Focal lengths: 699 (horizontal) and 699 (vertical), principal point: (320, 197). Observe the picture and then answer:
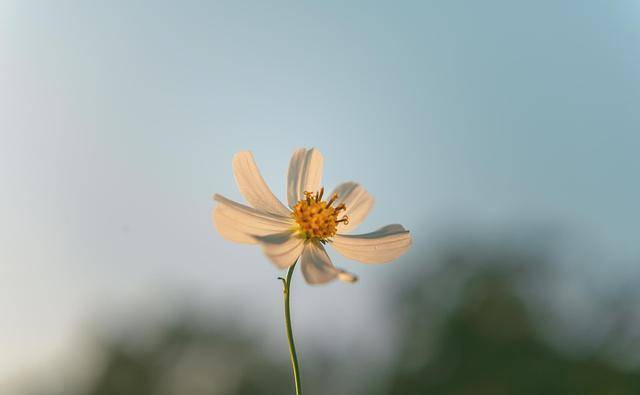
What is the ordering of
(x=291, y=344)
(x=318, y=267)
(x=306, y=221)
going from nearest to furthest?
1. (x=291, y=344)
2. (x=318, y=267)
3. (x=306, y=221)

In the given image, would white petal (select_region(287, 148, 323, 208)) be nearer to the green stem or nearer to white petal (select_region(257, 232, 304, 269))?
white petal (select_region(257, 232, 304, 269))

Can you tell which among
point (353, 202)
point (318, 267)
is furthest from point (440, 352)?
point (318, 267)

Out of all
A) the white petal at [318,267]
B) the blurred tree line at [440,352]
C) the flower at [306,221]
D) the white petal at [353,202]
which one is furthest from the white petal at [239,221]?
the blurred tree line at [440,352]

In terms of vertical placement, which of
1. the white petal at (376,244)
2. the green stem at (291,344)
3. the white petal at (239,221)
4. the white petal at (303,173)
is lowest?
the green stem at (291,344)

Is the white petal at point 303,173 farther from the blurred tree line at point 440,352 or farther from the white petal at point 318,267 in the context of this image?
the blurred tree line at point 440,352

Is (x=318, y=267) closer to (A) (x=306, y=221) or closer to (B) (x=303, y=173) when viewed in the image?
(A) (x=306, y=221)

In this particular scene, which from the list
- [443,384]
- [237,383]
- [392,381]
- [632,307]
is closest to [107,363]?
[237,383]

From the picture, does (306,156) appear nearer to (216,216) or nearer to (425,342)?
(216,216)

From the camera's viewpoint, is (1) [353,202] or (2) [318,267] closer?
(2) [318,267]
